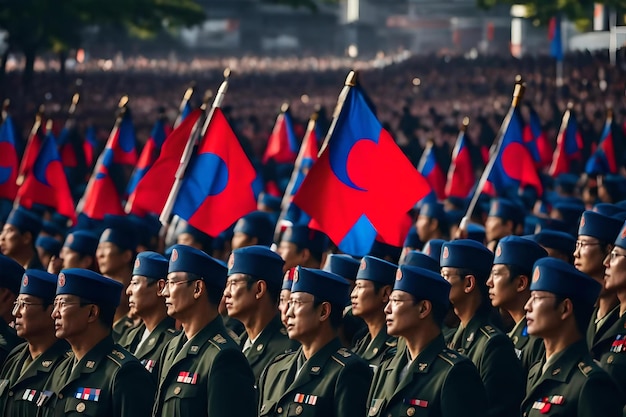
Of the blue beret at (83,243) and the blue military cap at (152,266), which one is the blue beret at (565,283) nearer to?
the blue military cap at (152,266)

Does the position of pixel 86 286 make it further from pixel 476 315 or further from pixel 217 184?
pixel 217 184

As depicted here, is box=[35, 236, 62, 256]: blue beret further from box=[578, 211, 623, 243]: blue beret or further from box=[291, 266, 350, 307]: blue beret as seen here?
box=[291, 266, 350, 307]: blue beret

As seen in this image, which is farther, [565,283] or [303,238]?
[303,238]

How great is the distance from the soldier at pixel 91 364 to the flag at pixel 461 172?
921cm

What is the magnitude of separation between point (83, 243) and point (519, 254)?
13.6ft

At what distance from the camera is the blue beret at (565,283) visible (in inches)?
299

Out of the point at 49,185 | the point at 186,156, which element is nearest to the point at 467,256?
the point at 186,156

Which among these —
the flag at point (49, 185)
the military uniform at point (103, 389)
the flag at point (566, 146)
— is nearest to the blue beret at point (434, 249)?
the military uniform at point (103, 389)

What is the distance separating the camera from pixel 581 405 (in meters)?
7.19

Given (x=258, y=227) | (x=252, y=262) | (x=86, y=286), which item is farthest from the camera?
(x=258, y=227)

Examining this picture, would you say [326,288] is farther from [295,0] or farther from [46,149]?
[295,0]

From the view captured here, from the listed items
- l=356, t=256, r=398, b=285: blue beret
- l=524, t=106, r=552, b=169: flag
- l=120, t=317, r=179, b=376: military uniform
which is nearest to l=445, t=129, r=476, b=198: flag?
l=524, t=106, r=552, b=169: flag

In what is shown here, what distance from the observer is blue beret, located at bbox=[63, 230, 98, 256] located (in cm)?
1177

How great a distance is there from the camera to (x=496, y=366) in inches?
326
